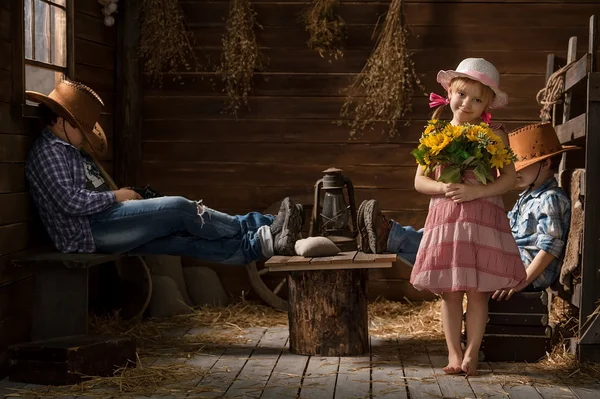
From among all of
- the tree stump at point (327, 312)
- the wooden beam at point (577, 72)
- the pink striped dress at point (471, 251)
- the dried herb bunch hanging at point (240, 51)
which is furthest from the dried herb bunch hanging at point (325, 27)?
the pink striped dress at point (471, 251)

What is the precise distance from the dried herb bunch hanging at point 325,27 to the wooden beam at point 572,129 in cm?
170

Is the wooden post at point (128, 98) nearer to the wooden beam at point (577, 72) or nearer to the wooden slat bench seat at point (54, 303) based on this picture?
the wooden slat bench seat at point (54, 303)

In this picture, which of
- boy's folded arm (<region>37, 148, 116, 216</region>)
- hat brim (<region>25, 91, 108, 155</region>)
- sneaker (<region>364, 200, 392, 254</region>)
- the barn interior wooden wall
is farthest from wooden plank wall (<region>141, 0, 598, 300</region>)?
boy's folded arm (<region>37, 148, 116, 216</region>)

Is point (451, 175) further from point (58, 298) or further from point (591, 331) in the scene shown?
point (58, 298)

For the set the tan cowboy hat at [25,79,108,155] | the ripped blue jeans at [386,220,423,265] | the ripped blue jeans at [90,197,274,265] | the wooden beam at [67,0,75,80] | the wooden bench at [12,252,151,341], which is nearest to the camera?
the wooden bench at [12,252,151,341]

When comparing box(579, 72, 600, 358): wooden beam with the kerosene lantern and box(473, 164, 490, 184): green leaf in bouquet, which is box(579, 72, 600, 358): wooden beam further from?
the kerosene lantern

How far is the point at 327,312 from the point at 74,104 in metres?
1.83

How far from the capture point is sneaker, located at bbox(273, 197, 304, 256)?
16.2ft

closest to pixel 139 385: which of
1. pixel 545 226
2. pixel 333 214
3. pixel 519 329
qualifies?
pixel 333 214

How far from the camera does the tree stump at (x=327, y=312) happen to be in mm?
4727

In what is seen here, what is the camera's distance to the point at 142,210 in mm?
4965

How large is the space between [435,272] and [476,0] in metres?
2.71

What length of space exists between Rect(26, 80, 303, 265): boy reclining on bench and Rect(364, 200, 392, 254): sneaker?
40 centimetres

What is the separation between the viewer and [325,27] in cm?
615
